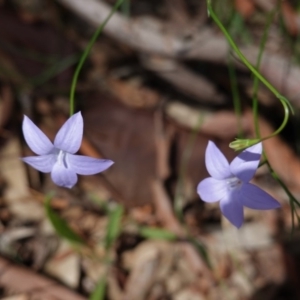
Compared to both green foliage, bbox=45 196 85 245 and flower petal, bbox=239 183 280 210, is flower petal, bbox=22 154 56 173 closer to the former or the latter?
flower petal, bbox=239 183 280 210

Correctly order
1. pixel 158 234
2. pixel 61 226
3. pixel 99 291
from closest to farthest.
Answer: pixel 61 226 → pixel 99 291 → pixel 158 234

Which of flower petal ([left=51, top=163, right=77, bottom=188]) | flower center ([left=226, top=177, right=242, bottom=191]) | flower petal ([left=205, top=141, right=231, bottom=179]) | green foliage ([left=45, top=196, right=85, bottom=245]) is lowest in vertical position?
green foliage ([left=45, top=196, right=85, bottom=245])

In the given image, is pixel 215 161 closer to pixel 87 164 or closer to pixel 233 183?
pixel 233 183

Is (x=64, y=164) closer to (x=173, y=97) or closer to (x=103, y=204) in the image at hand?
(x=103, y=204)

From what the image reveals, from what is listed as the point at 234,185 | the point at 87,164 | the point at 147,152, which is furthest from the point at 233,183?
the point at 147,152

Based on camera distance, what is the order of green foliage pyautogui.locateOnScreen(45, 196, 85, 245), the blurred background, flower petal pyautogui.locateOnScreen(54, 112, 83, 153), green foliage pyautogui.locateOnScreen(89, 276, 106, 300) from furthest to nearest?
1. the blurred background
2. green foliage pyautogui.locateOnScreen(89, 276, 106, 300)
3. green foliage pyautogui.locateOnScreen(45, 196, 85, 245)
4. flower petal pyautogui.locateOnScreen(54, 112, 83, 153)

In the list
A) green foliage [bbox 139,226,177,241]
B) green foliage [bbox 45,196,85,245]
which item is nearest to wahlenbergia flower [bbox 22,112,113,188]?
green foliage [bbox 45,196,85,245]
